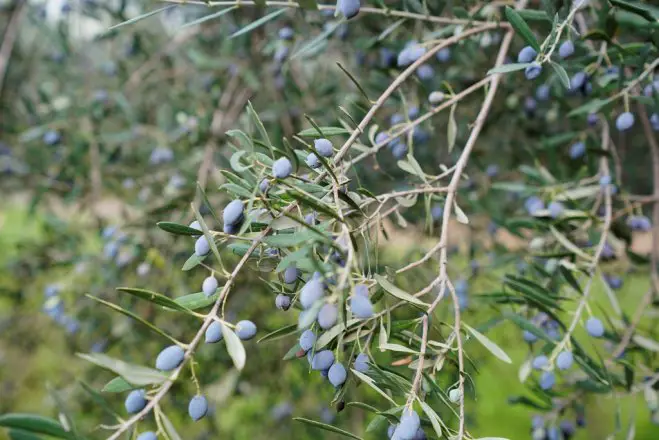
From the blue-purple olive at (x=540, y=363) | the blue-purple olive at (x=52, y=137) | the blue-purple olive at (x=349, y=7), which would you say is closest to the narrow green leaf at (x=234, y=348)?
the blue-purple olive at (x=349, y=7)

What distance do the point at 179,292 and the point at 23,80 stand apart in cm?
151

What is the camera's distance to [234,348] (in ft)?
1.88

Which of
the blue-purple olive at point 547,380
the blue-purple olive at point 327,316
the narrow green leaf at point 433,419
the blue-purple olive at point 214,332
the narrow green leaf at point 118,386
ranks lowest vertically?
the blue-purple olive at point 547,380

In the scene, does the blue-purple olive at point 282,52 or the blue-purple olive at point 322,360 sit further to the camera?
the blue-purple olive at point 282,52

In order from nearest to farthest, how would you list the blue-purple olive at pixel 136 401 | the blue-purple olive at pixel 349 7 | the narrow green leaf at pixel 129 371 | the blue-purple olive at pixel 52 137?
the narrow green leaf at pixel 129 371
the blue-purple olive at pixel 136 401
the blue-purple olive at pixel 349 7
the blue-purple olive at pixel 52 137

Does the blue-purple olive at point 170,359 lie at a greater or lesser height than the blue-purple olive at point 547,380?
greater

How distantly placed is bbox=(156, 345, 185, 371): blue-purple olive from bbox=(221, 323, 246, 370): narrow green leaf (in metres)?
0.05

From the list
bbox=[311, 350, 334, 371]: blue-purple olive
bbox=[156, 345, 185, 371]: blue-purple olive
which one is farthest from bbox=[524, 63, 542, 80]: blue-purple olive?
bbox=[156, 345, 185, 371]: blue-purple olive

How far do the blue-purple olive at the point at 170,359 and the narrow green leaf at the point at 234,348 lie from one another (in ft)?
0.15

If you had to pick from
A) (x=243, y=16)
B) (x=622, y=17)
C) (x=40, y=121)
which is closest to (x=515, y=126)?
(x=622, y=17)

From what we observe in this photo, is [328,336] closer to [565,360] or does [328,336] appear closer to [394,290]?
[394,290]

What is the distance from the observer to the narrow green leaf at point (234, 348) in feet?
1.82

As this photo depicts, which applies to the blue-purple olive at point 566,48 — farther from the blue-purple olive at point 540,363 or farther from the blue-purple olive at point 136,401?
the blue-purple olive at point 136,401

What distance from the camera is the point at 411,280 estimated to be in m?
1.56
